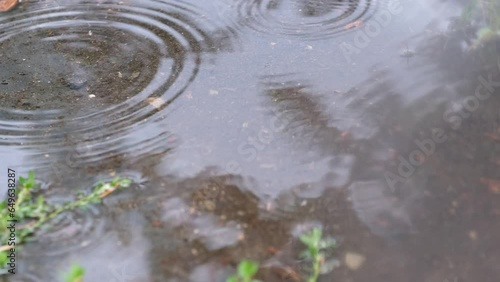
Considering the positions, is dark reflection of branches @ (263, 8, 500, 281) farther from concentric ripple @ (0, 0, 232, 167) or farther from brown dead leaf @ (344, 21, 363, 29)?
concentric ripple @ (0, 0, 232, 167)

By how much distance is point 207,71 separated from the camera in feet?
9.12

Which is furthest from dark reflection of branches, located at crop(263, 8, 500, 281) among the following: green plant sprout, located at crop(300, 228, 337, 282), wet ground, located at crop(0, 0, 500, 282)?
green plant sprout, located at crop(300, 228, 337, 282)

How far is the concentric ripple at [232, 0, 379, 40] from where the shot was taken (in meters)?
3.03

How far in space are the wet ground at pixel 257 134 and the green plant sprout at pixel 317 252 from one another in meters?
0.03

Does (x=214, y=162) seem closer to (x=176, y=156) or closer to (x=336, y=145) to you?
(x=176, y=156)

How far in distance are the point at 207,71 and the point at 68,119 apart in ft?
2.27

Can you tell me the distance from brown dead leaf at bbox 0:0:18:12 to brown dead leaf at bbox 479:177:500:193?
2742 millimetres

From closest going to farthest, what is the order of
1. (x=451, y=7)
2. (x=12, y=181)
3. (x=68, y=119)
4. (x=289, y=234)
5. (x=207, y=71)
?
(x=289, y=234), (x=12, y=181), (x=68, y=119), (x=207, y=71), (x=451, y=7)

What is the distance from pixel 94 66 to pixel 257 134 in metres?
0.99

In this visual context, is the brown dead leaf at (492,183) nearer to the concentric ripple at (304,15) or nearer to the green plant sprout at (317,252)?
the green plant sprout at (317,252)

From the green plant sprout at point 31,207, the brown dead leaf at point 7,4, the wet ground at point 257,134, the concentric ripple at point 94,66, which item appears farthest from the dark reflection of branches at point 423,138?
the brown dead leaf at point 7,4

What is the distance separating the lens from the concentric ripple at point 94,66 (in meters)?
2.49

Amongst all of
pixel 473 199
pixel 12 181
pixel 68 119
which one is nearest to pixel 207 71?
pixel 68 119

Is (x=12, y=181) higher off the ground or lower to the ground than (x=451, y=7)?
lower
